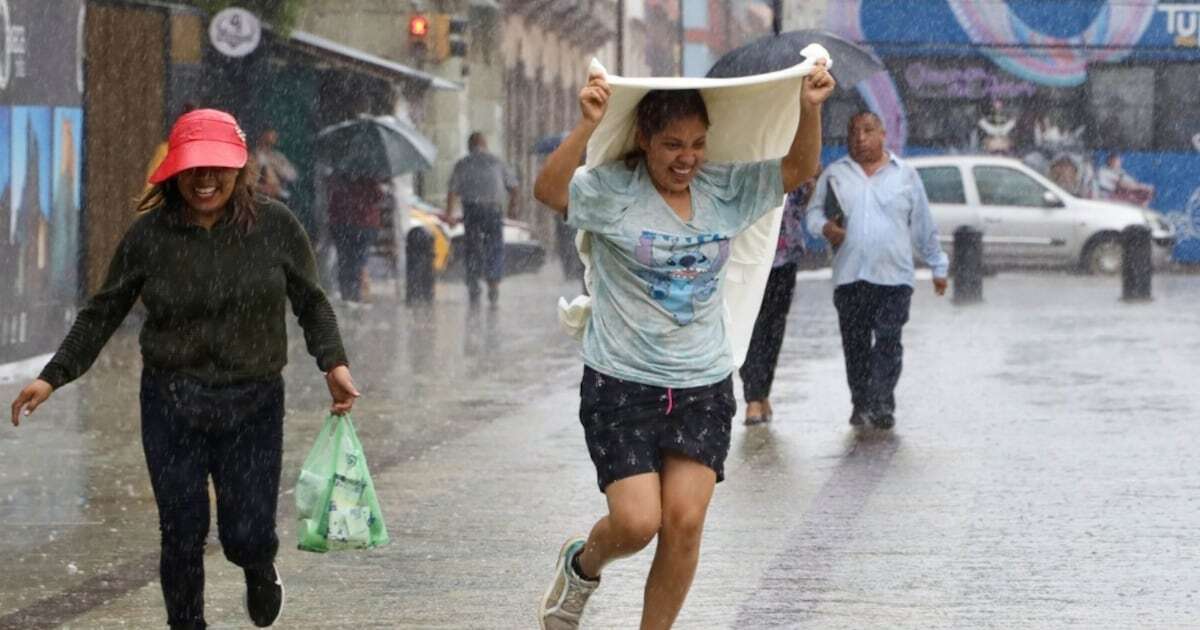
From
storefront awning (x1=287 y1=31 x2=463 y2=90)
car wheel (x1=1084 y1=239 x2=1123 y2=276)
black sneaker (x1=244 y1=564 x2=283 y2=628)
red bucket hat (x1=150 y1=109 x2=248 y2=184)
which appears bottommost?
car wheel (x1=1084 y1=239 x2=1123 y2=276)

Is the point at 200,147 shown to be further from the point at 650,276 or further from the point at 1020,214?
the point at 1020,214

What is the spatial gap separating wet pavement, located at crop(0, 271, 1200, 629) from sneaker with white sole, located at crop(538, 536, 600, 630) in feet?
2.33

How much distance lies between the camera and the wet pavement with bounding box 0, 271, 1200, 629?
23.0ft

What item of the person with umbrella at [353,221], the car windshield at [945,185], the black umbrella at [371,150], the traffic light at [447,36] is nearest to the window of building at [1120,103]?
the car windshield at [945,185]

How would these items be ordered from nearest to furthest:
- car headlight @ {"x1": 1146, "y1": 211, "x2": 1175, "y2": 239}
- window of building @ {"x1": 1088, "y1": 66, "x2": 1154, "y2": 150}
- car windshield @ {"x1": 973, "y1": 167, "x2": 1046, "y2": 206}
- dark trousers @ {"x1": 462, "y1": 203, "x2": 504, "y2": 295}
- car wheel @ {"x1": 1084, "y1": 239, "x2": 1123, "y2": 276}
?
dark trousers @ {"x1": 462, "y1": 203, "x2": 504, "y2": 295} < car windshield @ {"x1": 973, "y1": 167, "x2": 1046, "y2": 206} < car wheel @ {"x1": 1084, "y1": 239, "x2": 1123, "y2": 276} < car headlight @ {"x1": 1146, "y1": 211, "x2": 1175, "y2": 239} < window of building @ {"x1": 1088, "y1": 66, "x2": 1154, "y2": 150}

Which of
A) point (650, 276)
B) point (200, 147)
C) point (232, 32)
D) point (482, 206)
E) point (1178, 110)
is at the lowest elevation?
point (482, 206)

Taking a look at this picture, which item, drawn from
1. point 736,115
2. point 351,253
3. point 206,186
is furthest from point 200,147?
point 351,253

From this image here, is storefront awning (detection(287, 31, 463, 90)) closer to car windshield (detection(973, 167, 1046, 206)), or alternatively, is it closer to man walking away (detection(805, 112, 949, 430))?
car windshield (detection(973, 167, 1046, 206))

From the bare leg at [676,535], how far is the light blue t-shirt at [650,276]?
216mm

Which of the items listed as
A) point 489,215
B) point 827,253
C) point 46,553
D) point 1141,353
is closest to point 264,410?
point 46,553

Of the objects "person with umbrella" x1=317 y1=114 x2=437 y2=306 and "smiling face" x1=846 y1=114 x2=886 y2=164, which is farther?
"person with umbrella" x1=317 y1=114 x2=437 y2=306

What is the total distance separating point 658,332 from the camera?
226 inches

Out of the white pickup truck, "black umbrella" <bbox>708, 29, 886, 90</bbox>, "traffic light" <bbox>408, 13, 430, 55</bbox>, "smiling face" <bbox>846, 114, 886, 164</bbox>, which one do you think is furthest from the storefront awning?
"smiling face" <bbox>846, 114, 886, 164</bbox>

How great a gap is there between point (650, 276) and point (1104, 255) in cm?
2364
